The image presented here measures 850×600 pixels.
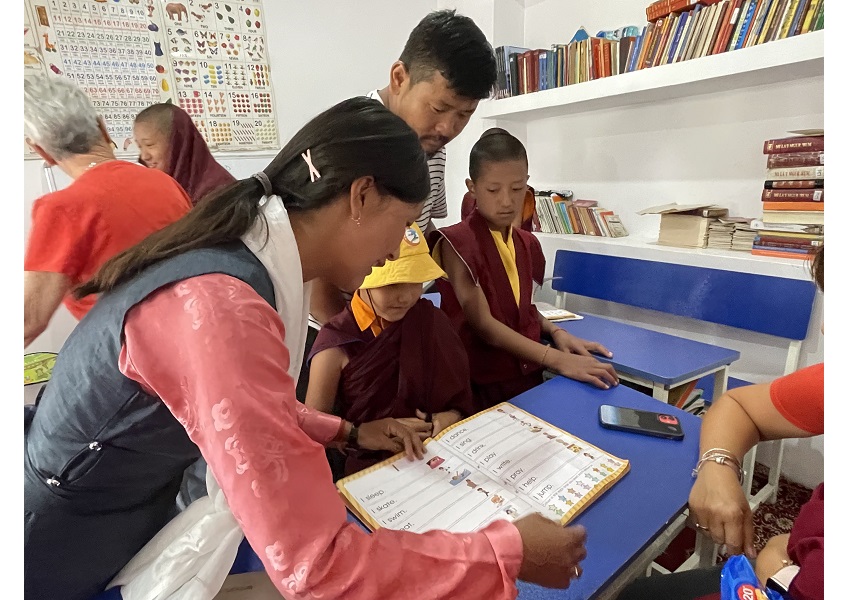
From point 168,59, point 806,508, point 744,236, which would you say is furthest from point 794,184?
point 168,59

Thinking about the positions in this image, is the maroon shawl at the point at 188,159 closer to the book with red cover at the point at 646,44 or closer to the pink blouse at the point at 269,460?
the pink blouse at the point at 269,460

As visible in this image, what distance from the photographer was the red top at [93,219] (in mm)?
1225

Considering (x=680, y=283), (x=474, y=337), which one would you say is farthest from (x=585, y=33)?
(x=474, y=337)

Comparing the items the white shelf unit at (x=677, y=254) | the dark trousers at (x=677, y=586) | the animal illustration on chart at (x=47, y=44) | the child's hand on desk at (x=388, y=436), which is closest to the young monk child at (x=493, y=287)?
the child's hand on desk at (x=388, y=436)

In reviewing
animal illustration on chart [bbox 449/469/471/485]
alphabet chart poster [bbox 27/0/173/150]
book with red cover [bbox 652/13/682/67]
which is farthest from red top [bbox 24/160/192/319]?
book with red cover [bbox 652/13/682/67]

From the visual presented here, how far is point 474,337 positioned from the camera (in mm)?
1628

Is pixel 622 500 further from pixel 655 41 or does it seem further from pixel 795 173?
pixel 655 41

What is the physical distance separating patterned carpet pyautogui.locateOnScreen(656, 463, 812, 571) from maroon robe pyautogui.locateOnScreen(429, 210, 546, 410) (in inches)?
30.1

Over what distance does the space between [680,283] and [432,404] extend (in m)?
1.80

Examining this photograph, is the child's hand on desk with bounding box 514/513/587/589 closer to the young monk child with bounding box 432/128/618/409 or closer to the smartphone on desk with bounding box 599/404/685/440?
the smartphone on desk with bounding box 599/404/685/440

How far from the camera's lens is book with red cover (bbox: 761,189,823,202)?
2.08m

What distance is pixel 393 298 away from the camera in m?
1.22
